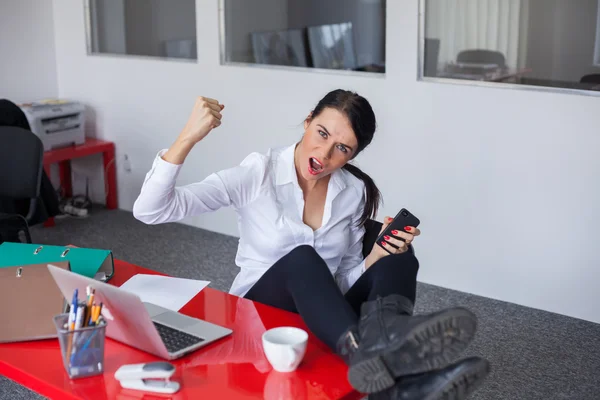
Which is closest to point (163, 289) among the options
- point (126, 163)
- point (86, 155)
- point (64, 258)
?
point (64, 258)

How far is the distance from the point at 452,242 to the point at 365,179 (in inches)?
55.0

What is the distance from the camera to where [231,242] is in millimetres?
4340

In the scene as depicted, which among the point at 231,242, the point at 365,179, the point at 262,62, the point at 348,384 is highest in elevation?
the point at 262,62

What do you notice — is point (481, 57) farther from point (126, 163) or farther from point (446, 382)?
point (126, 163)

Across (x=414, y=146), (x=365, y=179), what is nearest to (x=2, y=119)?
(x=414, y=146)

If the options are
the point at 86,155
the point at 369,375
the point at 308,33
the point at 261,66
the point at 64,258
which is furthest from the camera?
the point at 86,155

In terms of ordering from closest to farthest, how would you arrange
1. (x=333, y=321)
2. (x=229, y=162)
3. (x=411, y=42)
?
1. (x=333, y=321)
2. (x=411, y=42)
3. (x=229, y=162)

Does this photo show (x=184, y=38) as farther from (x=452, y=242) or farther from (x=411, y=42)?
(x=452, y=242)

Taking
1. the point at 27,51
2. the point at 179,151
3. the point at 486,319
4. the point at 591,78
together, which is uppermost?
the point at 27,51

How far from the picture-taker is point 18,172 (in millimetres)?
3354

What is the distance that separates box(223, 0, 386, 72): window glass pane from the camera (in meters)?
3.73

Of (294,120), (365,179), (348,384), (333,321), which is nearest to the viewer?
(348,384)

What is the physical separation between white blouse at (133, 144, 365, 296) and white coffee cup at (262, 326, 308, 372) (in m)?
0.56

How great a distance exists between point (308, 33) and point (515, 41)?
1093 millimetres
